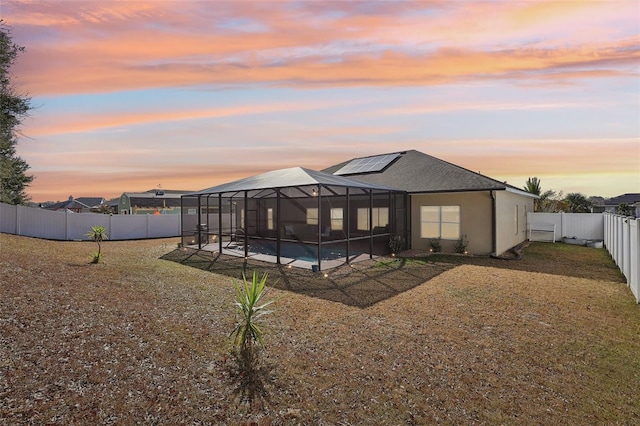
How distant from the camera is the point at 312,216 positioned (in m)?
17.3

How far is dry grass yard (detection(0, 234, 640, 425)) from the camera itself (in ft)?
10.2

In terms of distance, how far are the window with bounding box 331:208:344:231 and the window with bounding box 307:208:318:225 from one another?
1.17 m

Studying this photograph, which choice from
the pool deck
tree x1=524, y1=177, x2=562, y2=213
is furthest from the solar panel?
tree x1=524, y1=177, x2=562, y2=213

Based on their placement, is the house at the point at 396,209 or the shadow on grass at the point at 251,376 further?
the house at the point at 396,209

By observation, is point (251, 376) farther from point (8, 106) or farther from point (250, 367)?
point (8, 106)

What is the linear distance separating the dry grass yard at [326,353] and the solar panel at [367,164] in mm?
10772

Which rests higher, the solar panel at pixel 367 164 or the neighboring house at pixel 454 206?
the solar panel at pixel 367 164

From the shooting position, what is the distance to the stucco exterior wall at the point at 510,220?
12.9 metres

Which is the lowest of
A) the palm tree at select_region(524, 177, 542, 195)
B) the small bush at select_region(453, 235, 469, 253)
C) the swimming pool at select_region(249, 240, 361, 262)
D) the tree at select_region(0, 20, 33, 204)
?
the swimming pool at select_region(249, 240, 361, 262)

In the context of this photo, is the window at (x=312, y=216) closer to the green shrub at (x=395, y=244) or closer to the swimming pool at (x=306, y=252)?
the swimming pool at (x=306, y=252)

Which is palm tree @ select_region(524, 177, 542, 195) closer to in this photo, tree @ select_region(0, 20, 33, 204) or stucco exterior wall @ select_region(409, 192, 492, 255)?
stucco exterior wall @ select_region(409, 192, 492, 255)

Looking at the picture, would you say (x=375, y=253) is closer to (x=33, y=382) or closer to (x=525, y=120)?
(x=525, y=120)

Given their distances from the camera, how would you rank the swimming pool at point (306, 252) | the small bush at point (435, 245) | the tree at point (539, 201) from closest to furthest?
the swimming pool at point (306, 252) < the small bush at point (435, 245) < the tree at point (539, 201)

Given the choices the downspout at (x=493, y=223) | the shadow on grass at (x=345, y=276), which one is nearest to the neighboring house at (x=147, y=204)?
the shadow on grass at (x=345, y=276)
